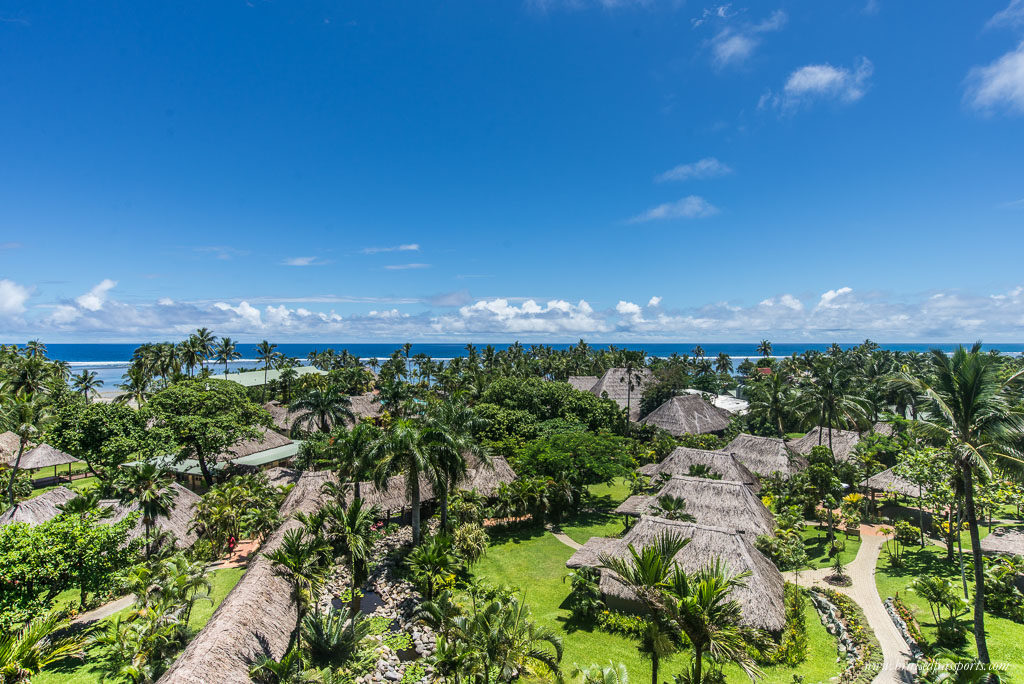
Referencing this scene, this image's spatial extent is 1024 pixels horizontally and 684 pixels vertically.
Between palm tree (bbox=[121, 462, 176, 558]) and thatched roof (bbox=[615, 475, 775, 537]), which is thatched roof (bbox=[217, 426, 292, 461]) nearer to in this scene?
palm tree (bbox=[121, 462, 176, 558])

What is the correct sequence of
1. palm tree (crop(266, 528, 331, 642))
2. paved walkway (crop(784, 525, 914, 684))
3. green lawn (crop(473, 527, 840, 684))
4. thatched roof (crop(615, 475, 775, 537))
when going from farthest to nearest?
thatched roof (crop(615, 475, 775, 537)) → palm tree (crop(266, 528, 331, 642)) → green lawn (crop(473, 527, 840, 684)) → paved walkway (crop(784, 525, 914, 684))

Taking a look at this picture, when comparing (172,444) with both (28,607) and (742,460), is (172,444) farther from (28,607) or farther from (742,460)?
(742,460)

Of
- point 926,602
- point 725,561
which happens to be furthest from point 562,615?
point 926,602

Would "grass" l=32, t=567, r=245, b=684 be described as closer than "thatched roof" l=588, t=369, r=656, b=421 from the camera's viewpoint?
Yes

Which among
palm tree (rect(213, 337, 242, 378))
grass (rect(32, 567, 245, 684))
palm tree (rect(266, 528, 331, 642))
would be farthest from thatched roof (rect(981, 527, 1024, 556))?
palm tree (rect(213, 337, 242, 378))

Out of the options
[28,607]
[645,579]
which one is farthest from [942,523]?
[28,607]
